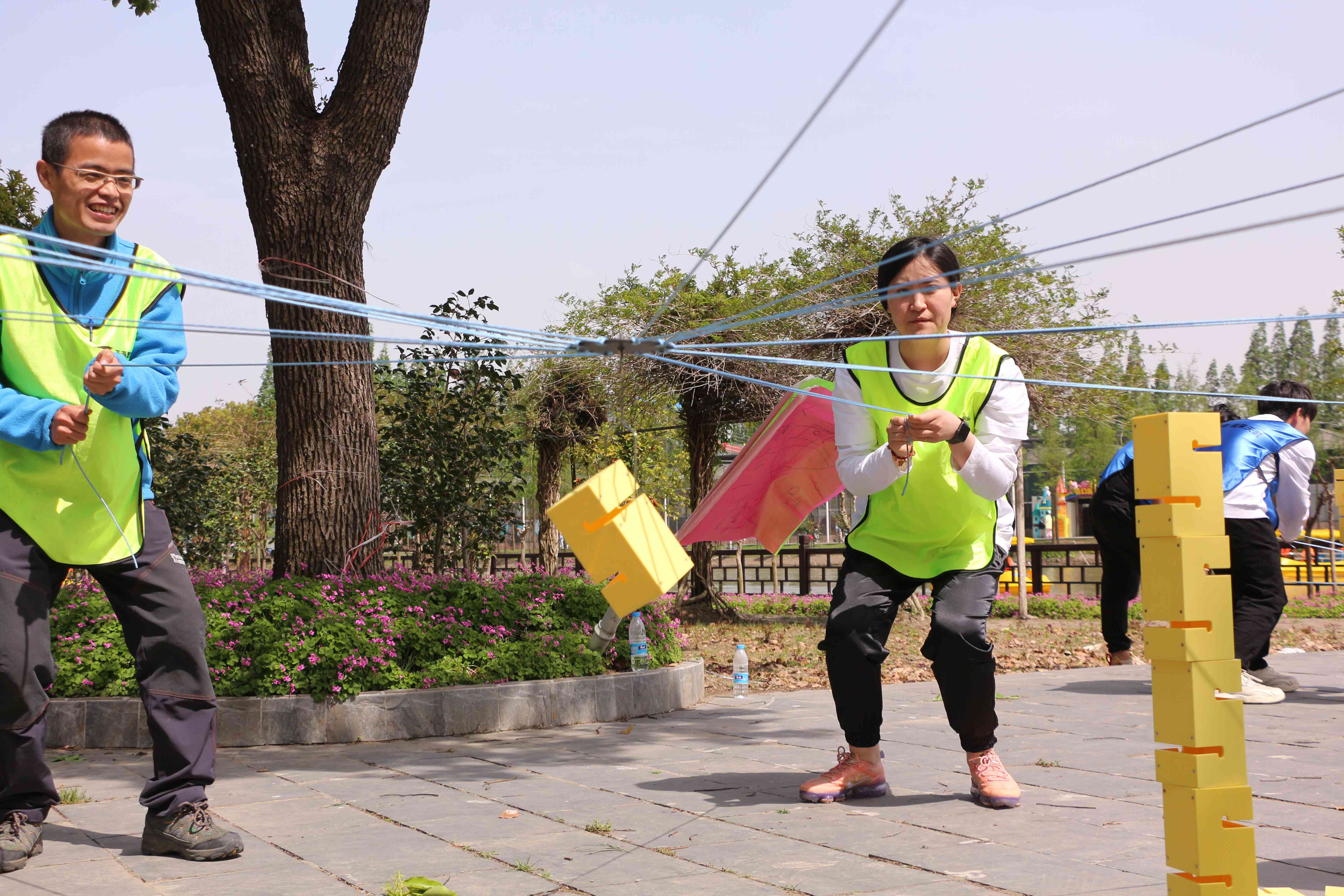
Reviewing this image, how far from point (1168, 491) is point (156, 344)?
263 cm

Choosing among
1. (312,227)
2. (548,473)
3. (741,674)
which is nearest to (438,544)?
(741,674)

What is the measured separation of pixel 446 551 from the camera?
32.6 ft

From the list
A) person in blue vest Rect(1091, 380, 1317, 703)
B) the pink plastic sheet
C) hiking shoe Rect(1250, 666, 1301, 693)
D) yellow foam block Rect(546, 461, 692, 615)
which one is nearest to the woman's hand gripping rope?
yellow foam block Rect(546, 461, 692, 615)

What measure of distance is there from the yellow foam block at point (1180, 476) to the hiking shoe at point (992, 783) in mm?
1706

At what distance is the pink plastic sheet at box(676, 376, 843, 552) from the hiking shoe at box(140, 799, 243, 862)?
302cm

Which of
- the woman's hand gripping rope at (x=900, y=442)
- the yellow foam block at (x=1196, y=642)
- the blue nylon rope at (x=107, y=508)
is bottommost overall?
the yellow foam block at (x=1196, y=642)

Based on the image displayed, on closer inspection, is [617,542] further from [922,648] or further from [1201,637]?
[1201,637]

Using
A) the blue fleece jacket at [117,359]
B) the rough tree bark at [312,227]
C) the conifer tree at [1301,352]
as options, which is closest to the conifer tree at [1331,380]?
the rough tree bark at [312,227]

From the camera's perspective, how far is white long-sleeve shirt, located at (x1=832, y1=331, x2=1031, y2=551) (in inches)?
140

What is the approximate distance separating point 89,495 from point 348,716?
7.96 ft

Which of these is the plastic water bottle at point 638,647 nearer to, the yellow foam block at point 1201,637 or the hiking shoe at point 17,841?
the hiking shoe at point 17,841

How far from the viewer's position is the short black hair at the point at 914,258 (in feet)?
12.3

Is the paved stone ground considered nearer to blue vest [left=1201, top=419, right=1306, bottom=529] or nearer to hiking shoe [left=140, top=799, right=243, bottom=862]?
hiking shoe [left=140, top=799, right=243, bottom=862]

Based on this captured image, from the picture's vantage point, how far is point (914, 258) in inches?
149
